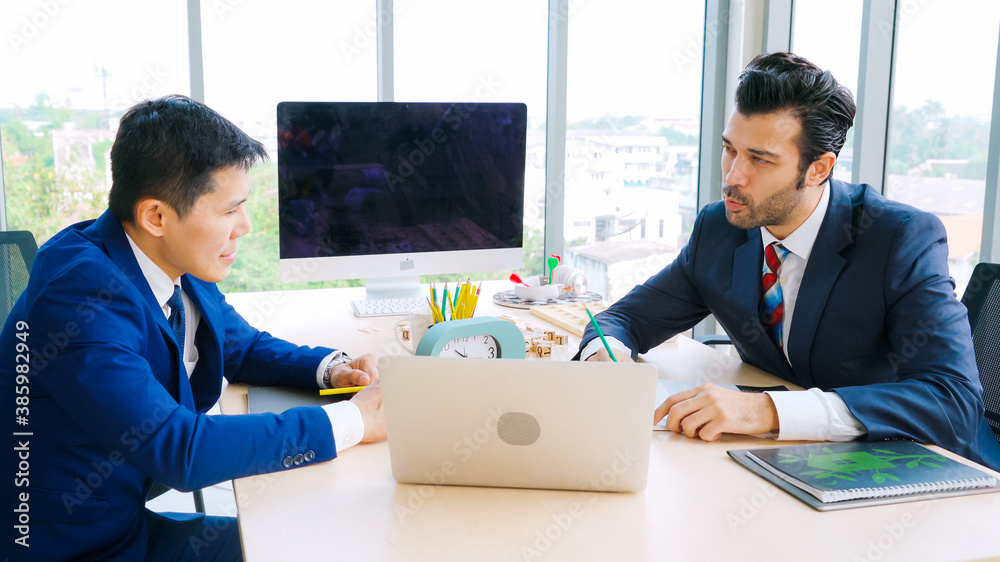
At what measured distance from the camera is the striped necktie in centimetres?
165

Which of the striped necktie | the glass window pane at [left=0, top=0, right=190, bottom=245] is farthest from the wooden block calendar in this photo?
the glass window pane at [left=0, top=0, right=190, bottom=245]

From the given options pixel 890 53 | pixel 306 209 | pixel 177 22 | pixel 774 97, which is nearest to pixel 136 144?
pixel 306 209

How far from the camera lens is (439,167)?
221 centimetres

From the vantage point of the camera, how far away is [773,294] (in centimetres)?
166

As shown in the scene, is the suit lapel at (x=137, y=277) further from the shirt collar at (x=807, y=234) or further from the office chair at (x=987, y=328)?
the office chair at (x=987, y=328)

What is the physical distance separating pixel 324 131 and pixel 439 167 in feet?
1.09

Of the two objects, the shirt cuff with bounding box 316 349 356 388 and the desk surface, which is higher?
the shirt cuff with bounding box 316 349 356 388

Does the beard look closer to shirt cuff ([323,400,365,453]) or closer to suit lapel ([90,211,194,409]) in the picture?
shirt cuff ([323,400,365,453])

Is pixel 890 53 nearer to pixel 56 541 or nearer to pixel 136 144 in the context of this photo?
pixel 136 144

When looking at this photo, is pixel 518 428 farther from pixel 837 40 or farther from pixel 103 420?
pixel 837 40

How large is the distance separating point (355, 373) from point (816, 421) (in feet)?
2.63

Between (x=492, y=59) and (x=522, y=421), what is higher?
(x=492, y=59)

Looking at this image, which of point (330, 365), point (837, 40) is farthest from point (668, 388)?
point (837, 40)

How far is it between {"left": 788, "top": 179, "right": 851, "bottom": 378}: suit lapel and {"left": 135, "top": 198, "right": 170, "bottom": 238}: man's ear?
3.90ft
